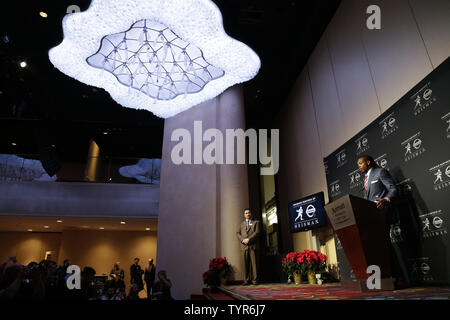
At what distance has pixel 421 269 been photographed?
3785mm

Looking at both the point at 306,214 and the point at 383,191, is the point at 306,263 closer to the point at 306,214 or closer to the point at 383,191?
the point at 306,214

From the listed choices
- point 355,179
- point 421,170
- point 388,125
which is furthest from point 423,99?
point 355,179

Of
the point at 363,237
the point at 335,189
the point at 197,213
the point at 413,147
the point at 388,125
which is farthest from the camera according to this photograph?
the point at 197,213

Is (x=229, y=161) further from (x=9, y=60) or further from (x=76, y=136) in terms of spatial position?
(x=76, y=136)

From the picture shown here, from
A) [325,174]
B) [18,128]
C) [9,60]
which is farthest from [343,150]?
[18,128]

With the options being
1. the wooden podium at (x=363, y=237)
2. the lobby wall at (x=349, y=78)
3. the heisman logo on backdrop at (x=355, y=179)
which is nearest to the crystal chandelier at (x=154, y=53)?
the lobby wall at (x=349, y=78)

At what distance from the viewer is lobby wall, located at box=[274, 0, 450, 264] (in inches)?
159

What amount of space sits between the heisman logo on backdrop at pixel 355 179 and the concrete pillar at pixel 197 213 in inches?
112

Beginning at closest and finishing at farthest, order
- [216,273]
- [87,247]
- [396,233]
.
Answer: [396,233] → [216,273] → [87,247]

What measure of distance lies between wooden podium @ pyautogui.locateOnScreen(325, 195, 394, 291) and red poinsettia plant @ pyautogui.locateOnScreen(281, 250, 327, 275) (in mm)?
2952

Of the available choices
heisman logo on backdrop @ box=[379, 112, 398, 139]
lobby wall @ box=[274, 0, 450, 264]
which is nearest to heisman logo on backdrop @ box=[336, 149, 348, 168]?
lobby wall @ box=[274, 0, 450, 264]

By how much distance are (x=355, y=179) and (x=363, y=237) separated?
282cm

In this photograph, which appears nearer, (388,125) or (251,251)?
(388,125)

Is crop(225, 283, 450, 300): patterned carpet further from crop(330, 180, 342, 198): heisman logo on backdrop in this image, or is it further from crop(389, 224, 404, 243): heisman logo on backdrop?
crop(330, 180, 342, 198): heisman logo on backdrop
